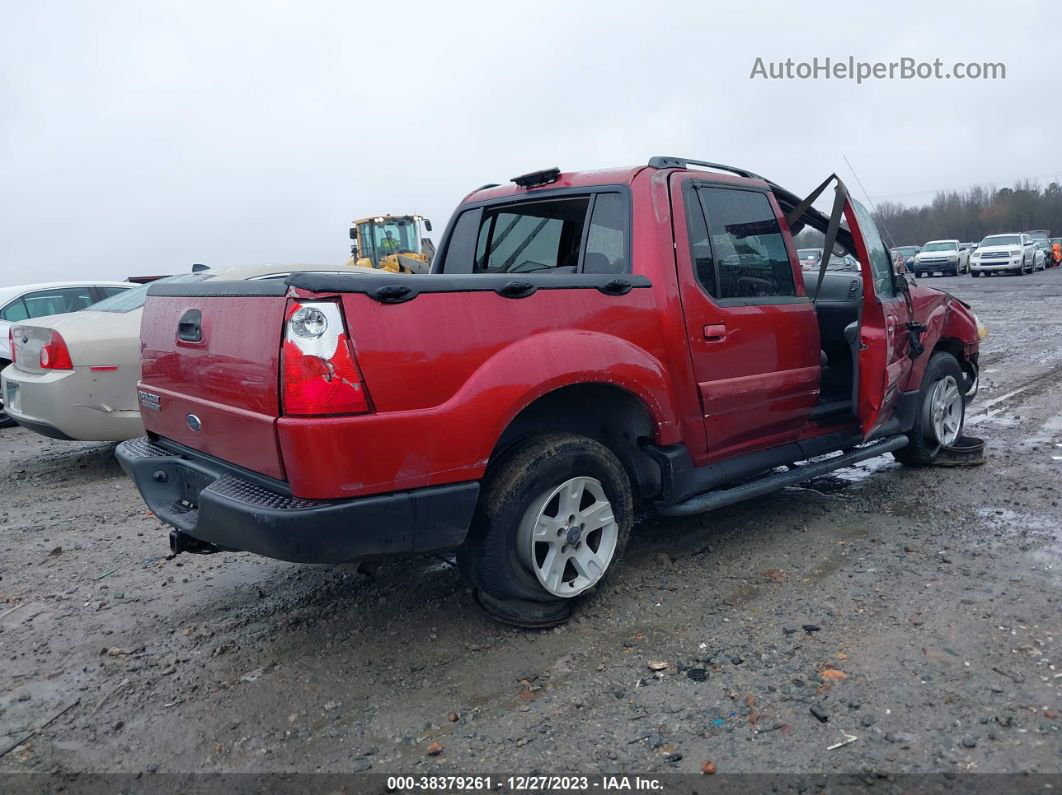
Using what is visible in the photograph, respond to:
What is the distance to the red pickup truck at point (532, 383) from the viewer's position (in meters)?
2.87

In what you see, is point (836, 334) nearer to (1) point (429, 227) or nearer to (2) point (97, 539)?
(2) point (97, 539)

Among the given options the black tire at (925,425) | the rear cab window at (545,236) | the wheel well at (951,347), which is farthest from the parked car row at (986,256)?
the rear cab window at (545,236)

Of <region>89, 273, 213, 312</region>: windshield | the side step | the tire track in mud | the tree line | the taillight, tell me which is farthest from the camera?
the tree line

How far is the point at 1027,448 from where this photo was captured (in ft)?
20.1

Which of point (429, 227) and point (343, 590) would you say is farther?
point (429, 227)

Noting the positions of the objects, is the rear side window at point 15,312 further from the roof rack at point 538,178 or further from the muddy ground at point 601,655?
the roof rack at point 538,178

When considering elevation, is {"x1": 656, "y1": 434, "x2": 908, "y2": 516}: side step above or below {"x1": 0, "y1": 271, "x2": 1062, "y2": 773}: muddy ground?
above

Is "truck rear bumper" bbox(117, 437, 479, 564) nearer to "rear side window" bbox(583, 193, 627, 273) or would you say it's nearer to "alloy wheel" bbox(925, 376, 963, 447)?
"rear side window" bbox(583, 193, 627, 273)

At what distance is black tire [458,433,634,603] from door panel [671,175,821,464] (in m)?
0.85

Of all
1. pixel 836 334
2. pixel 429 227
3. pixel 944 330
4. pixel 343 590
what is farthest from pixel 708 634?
pixel 429 227

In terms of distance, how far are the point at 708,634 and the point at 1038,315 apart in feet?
53.4

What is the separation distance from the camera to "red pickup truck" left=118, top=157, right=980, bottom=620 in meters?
2.87

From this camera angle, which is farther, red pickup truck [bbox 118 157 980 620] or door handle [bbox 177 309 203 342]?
door handle [bbox 177 309 203 342]

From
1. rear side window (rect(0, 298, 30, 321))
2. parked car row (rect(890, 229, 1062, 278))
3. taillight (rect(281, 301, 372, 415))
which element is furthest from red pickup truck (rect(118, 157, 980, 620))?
parked car row (rect(890, 229, 1062, 278))
